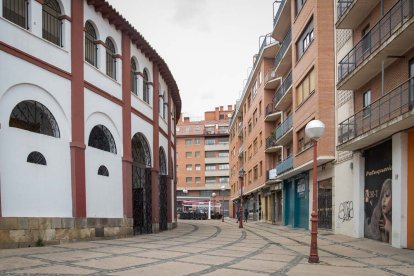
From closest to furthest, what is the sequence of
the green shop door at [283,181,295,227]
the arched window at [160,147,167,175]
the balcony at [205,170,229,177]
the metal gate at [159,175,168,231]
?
the metal gate at [159,175,168,231]
the arched window at [160,147,167,175]
the green shop door at [283,181,295,227]
the balcony at [205,170,229,177]

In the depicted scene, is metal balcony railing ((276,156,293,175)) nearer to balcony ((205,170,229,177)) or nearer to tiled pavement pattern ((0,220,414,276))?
tiled pavement pattern ((0,220,414,276))

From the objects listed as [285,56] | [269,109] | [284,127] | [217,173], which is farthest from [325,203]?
[217,173]

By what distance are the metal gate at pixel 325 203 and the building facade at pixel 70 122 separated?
9468mm

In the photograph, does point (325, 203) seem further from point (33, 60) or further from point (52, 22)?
point (33, 60)

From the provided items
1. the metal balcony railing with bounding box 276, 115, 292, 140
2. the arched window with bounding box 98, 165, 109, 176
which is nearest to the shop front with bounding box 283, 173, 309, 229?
the metal balcony railing with bounding box 276, 115, 292, 140

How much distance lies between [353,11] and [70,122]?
1211cm

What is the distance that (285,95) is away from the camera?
1226 inches

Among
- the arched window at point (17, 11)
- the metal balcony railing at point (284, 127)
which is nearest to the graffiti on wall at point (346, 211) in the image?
the metal balcony railing at point (284, 127)

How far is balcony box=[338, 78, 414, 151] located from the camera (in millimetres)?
14164

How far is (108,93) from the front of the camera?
1892 cm

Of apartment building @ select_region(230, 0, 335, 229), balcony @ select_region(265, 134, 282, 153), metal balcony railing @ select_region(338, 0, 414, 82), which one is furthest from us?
balcony @ select_region(265, 134, 282, 153)

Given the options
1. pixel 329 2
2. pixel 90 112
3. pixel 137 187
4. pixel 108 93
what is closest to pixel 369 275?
pixel 90 112

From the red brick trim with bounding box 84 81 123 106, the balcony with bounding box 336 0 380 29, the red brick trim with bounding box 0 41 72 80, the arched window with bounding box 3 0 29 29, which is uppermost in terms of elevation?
the balcony with bounding box 336 0 380 29

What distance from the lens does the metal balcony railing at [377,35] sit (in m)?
14.5
